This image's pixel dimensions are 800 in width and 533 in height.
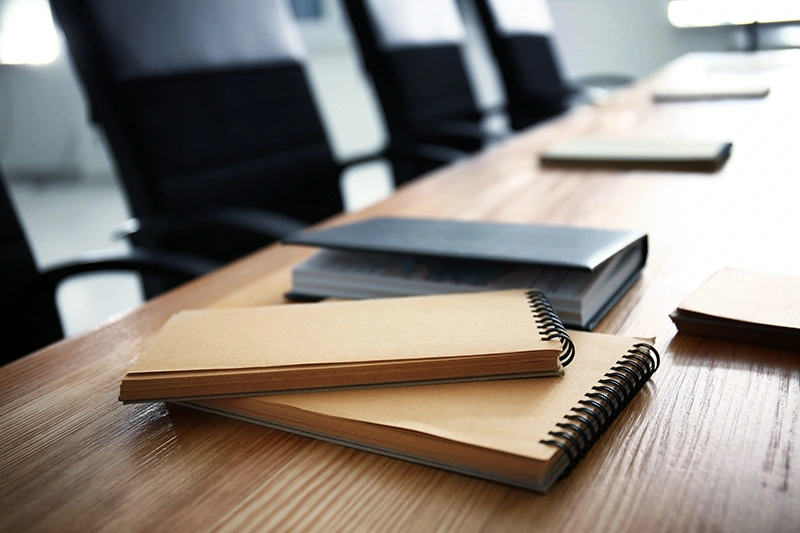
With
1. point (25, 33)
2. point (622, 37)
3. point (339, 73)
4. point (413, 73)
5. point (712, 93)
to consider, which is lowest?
point (712, 93)

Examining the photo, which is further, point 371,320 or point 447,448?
point 371,320

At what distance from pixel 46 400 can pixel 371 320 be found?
9.0 inches

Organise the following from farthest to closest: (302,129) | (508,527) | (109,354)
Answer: (302,129)
(109,354)
(508,527)

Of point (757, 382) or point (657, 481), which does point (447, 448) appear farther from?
point (757, 382)

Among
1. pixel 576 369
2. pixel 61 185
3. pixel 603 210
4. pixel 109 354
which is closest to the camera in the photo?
pixel 576 369

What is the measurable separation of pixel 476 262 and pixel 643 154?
604 mm

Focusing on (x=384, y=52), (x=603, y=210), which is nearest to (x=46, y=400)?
(x=603, y=210)

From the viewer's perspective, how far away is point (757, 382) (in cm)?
46

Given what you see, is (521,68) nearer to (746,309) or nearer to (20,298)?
(20,298)

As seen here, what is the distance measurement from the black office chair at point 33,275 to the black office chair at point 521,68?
162 centimetres

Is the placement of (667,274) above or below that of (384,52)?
below

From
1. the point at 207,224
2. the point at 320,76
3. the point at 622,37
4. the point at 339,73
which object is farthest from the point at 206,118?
the point at 622,37

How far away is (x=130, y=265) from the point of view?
918mm

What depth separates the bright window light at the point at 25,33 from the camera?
174 inches
